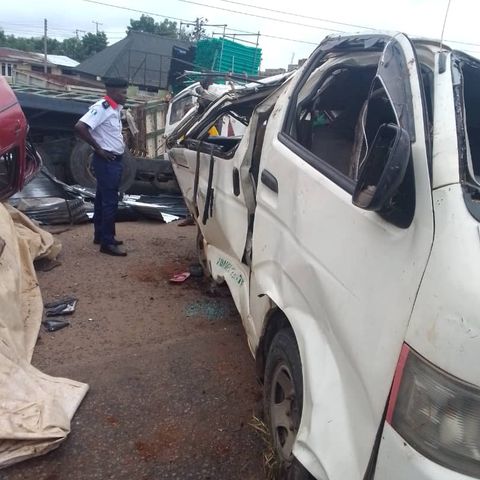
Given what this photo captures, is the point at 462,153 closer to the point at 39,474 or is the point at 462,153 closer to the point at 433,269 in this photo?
the point at 433,269

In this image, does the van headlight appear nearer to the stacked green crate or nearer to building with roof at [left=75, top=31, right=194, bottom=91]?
the stacked green crate

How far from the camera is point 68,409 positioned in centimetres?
285

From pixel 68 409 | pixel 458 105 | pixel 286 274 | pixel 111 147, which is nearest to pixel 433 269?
pixel 458 105

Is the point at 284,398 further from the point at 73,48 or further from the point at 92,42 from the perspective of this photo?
the point at 73,48

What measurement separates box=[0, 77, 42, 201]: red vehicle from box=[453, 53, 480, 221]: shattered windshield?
2.91 metres

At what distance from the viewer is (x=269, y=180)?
258 cm

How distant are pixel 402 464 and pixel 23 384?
2.06 m

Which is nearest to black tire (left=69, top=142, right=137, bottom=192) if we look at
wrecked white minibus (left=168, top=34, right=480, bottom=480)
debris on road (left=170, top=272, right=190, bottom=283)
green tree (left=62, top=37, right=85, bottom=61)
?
debris on road (left=170, top=272, right=190, bottom=283)

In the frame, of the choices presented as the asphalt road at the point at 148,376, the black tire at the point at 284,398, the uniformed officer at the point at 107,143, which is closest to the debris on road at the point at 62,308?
the asphalt road at the point at 148,376

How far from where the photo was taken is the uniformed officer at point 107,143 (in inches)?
209

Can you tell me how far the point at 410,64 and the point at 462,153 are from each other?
0.48 metres

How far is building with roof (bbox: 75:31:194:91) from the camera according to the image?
86.8 feet

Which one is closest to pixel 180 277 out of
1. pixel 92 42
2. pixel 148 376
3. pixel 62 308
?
pixel 62 308

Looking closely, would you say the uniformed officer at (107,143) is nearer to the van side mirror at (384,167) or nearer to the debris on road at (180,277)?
the debris on road at (180,277)
